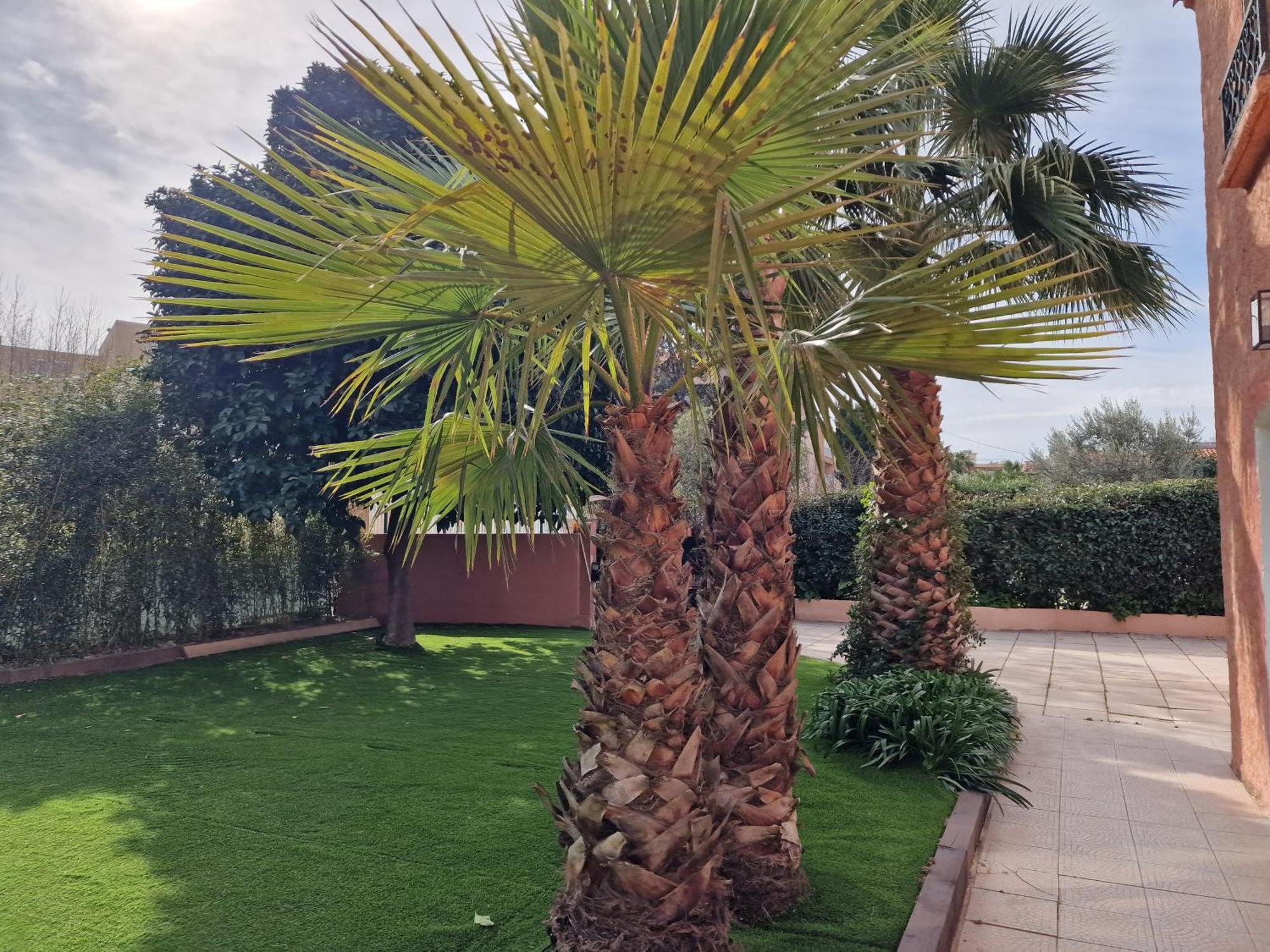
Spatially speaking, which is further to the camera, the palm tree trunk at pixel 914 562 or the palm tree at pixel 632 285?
the palm tree trunk at pixel 914 562

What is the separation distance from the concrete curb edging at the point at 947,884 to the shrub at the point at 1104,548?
788cm

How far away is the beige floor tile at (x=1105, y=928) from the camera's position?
11.4 feet

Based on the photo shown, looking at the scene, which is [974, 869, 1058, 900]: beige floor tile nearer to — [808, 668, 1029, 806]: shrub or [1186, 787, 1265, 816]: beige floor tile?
[808, 668, 1029, 806]: shrub

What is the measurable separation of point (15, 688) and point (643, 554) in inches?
332

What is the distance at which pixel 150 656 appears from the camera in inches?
376

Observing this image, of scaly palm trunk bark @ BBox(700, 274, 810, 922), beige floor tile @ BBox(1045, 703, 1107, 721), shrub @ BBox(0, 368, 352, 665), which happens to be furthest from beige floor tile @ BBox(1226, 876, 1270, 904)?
shrub @ BBox(0, 368, 352, 665)

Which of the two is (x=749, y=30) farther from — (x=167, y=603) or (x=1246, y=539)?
(x=167, y=603)

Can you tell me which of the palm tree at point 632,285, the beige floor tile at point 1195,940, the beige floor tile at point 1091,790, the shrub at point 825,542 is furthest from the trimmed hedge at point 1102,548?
the palm tree at point 632,285

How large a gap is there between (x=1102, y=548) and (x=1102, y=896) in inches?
362

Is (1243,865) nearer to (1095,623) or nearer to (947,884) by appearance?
(947,884)

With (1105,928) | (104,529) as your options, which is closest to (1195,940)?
(1105,928)

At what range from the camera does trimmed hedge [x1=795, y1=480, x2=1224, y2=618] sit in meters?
11.5

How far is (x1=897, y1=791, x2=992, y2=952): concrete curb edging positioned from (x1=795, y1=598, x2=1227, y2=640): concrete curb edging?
21.9 ft

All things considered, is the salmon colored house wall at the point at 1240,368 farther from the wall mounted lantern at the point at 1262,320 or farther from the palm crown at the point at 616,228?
the palm crown at the point at 616,228
